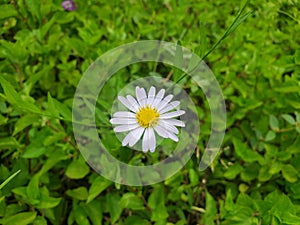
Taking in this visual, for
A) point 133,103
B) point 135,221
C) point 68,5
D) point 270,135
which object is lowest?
point 135,221

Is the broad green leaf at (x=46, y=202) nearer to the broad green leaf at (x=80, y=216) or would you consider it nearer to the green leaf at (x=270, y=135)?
the broad green leaf at (x=80, y=216)

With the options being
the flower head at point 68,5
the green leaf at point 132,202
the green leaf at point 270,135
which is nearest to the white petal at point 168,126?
the green leaf at point 132,202

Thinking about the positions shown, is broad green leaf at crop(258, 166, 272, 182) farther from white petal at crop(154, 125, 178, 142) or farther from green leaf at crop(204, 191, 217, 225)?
white petal at crop(154, 125, 178, 142)

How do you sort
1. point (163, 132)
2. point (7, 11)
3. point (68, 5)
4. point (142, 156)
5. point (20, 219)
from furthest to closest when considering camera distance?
point (68, 5) < point (7, 11) < point (142, 156) < point (20, 219) < point (163, 132)

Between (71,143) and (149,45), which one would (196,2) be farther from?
(71,143)

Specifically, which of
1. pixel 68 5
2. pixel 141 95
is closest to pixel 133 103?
pixel 141 95

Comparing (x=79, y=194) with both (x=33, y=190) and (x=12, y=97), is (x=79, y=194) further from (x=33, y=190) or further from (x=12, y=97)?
(x=12, y=97)
